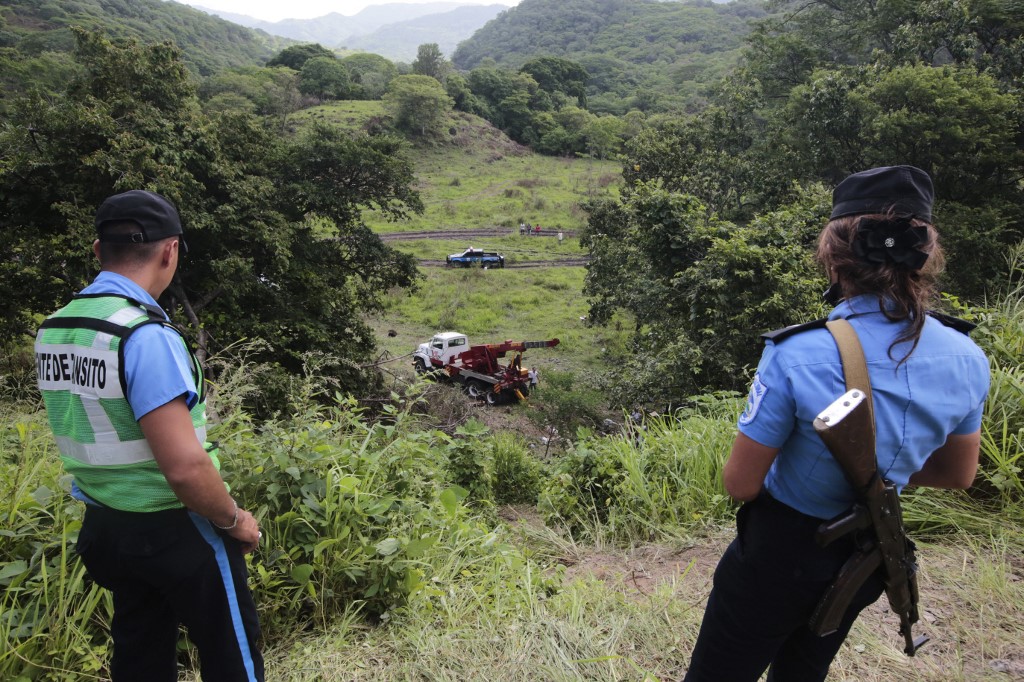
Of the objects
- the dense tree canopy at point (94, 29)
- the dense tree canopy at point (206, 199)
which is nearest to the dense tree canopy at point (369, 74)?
the dense tree canopy at point (94, 29)

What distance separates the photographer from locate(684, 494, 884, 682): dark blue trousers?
1.56 m

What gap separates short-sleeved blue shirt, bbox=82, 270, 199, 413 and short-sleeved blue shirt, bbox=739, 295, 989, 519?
1.53 m

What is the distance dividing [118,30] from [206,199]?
75672 mm

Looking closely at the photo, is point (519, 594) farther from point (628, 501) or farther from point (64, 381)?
point (64, 381)

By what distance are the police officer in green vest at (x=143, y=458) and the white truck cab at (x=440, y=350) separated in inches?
546

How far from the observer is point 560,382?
15.2 m

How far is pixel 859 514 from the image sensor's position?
4.94 feet

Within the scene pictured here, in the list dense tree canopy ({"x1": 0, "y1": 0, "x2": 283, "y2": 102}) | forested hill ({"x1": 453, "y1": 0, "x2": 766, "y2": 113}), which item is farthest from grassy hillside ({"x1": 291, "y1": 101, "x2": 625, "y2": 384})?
forested hill ({"x1": 453, "y1": 0, "x2": 766, "y2": 113})

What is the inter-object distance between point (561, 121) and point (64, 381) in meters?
67.1

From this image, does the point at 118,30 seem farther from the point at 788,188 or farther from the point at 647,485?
the point at 647,485

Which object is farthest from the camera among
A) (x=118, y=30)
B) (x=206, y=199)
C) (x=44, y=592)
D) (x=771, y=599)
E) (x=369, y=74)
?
(x=369, y=74)

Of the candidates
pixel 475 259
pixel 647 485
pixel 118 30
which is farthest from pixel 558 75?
pixel 647 485

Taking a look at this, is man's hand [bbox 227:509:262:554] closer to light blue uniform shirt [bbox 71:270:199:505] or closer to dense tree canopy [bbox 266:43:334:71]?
light blue uniform shirt [bbox 71:270:199:505]

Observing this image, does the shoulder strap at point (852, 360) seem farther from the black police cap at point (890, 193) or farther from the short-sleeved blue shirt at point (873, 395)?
the black police cap at point (890, 193)
